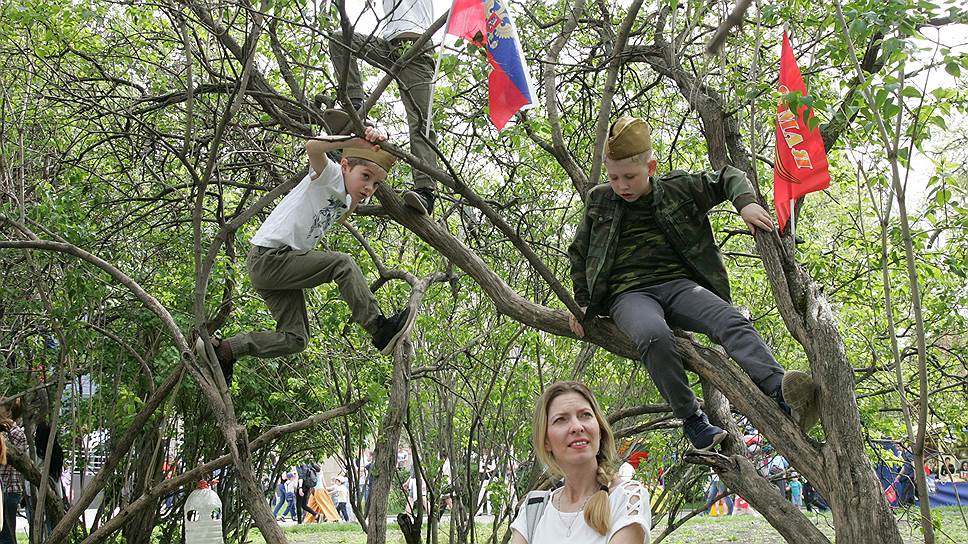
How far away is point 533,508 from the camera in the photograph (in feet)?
9.27

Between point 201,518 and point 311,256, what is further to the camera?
point 201,518

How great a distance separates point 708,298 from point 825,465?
0.80 meters

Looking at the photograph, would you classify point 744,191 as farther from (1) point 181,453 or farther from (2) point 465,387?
(1) point 181,453

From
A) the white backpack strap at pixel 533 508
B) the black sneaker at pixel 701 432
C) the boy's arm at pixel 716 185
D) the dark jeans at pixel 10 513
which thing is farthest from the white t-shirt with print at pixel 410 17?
the dark jeans at pixel 10 513

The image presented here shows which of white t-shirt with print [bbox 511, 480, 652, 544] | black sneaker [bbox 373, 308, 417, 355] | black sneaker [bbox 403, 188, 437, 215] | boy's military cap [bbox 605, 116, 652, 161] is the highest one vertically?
black sneaker [bbox 403, 188, 437, 215]

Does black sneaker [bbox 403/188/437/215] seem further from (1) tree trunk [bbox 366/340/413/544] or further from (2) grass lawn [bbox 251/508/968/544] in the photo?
(2) grass lawn [bbox 251/508/968/544]

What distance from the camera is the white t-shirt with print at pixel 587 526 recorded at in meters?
2.54

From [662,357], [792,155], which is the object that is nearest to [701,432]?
[662,357]

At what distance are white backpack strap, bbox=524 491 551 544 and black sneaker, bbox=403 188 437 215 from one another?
1.99 metres

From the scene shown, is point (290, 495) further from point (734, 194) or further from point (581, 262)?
point (734, 194)

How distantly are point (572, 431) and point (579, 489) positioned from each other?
0.57ft

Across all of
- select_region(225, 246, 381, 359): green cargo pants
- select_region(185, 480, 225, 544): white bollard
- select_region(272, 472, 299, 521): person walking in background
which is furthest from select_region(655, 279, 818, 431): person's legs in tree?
select_region(272, 472, 299, 521): person walking in background

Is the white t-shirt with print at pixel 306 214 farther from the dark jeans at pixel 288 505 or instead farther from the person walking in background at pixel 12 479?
the dark jeans at pixel 288 505

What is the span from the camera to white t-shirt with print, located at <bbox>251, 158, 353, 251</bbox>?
4.18 meters
